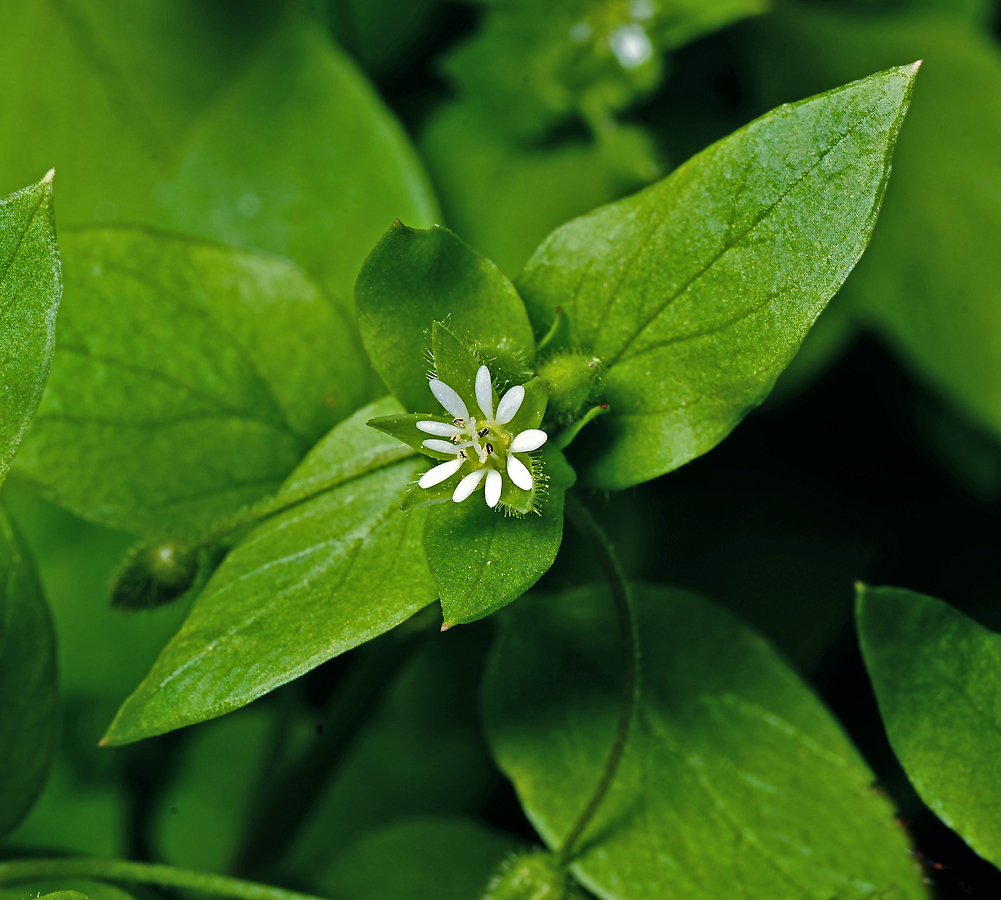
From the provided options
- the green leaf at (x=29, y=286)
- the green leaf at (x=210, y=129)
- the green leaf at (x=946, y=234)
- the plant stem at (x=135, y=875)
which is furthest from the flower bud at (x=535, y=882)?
the green leaf at (x=946, y=234)

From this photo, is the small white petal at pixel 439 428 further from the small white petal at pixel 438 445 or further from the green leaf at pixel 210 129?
the green leaf at pixel 210 129

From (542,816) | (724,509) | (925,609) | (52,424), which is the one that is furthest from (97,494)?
(724,509)

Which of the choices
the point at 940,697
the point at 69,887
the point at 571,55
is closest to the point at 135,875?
the point at 69,887

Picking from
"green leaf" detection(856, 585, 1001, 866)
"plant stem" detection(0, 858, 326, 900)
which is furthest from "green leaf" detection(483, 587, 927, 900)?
→ "plant stem" detection(0, 858, 326, 900)

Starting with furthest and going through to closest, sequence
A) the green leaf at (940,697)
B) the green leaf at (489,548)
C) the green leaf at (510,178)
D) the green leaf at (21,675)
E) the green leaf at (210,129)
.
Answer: the green leaf at (510,178), the green leaf at (210,129), the green leaf at (21,675), the green leaf at (940,697), the green leaf at (489,548)

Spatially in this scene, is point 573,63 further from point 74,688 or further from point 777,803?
point 74,688
